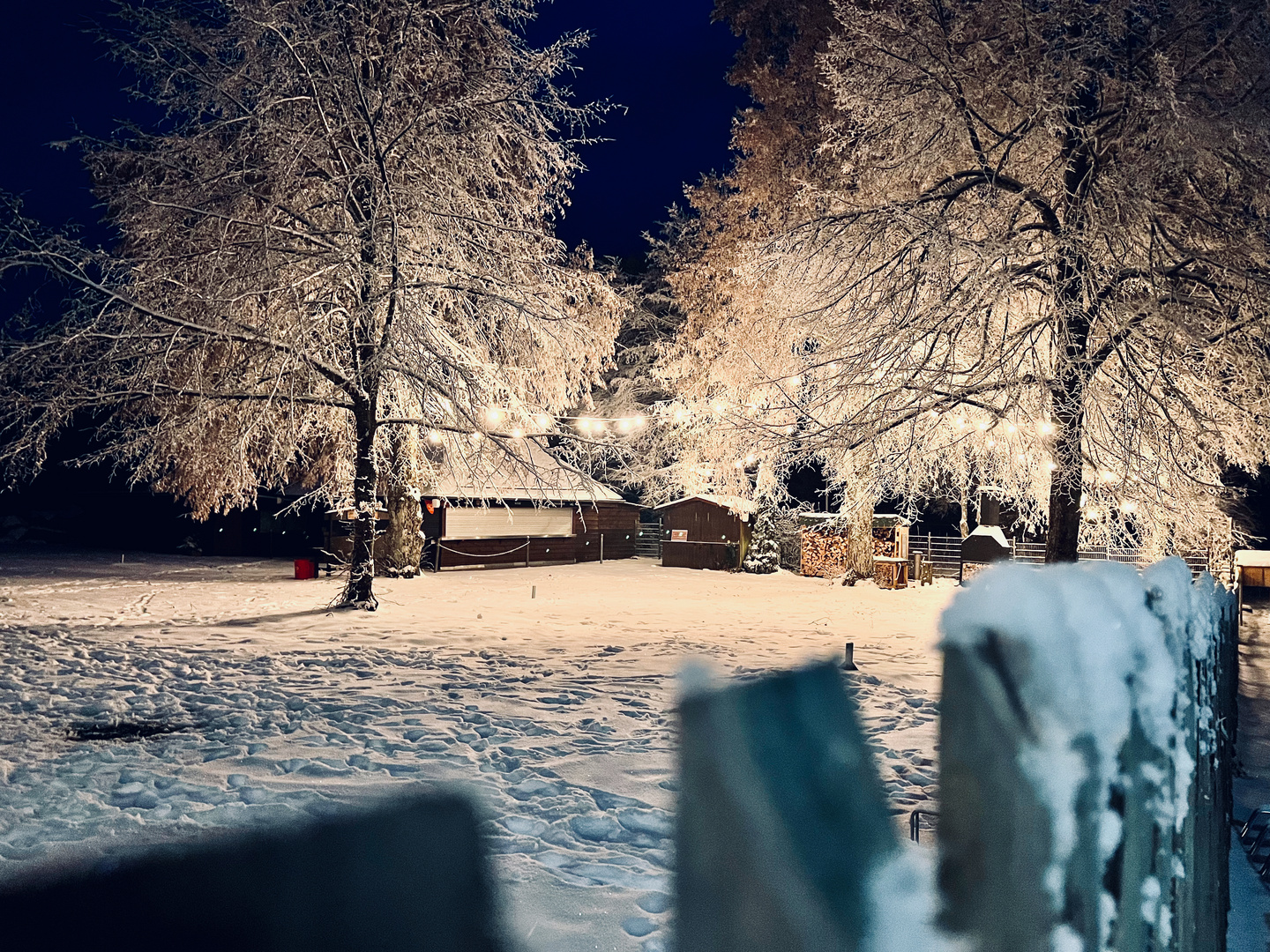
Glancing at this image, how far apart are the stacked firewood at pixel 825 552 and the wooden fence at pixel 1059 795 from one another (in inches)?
874

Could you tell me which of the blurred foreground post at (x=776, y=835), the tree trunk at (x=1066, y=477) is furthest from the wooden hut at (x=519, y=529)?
the blurred foreground post at (x=776, y=835)

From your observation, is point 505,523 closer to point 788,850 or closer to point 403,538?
point 403,538

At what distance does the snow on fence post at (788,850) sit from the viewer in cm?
346

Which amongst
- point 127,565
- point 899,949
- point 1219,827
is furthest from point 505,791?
point 127,565

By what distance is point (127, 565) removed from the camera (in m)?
25.5

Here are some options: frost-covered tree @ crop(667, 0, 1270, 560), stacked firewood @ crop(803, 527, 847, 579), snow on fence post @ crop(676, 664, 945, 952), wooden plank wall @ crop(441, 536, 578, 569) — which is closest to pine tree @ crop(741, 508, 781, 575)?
stacked firewood @ crop(803, 527, 847, 579)

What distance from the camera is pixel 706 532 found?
92.6ft

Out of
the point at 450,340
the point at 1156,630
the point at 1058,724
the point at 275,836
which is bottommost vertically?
the point at 275,836

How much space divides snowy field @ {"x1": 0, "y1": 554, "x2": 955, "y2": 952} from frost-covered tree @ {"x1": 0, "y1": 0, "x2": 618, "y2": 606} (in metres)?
2.83

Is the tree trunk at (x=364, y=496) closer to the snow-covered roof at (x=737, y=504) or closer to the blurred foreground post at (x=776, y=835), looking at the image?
the blurred foreground post at (x=776, y=835)

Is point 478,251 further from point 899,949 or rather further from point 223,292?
point 899,949

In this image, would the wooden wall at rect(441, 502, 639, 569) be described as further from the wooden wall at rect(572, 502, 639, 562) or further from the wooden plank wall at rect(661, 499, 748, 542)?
the wooden plank wall at rect(661, 499, 748, 542)

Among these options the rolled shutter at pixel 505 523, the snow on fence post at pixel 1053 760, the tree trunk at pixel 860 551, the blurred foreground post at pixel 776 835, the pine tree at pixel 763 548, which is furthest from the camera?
the pine tree at pixel 763 548

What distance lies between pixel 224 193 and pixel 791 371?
9.68 meters
